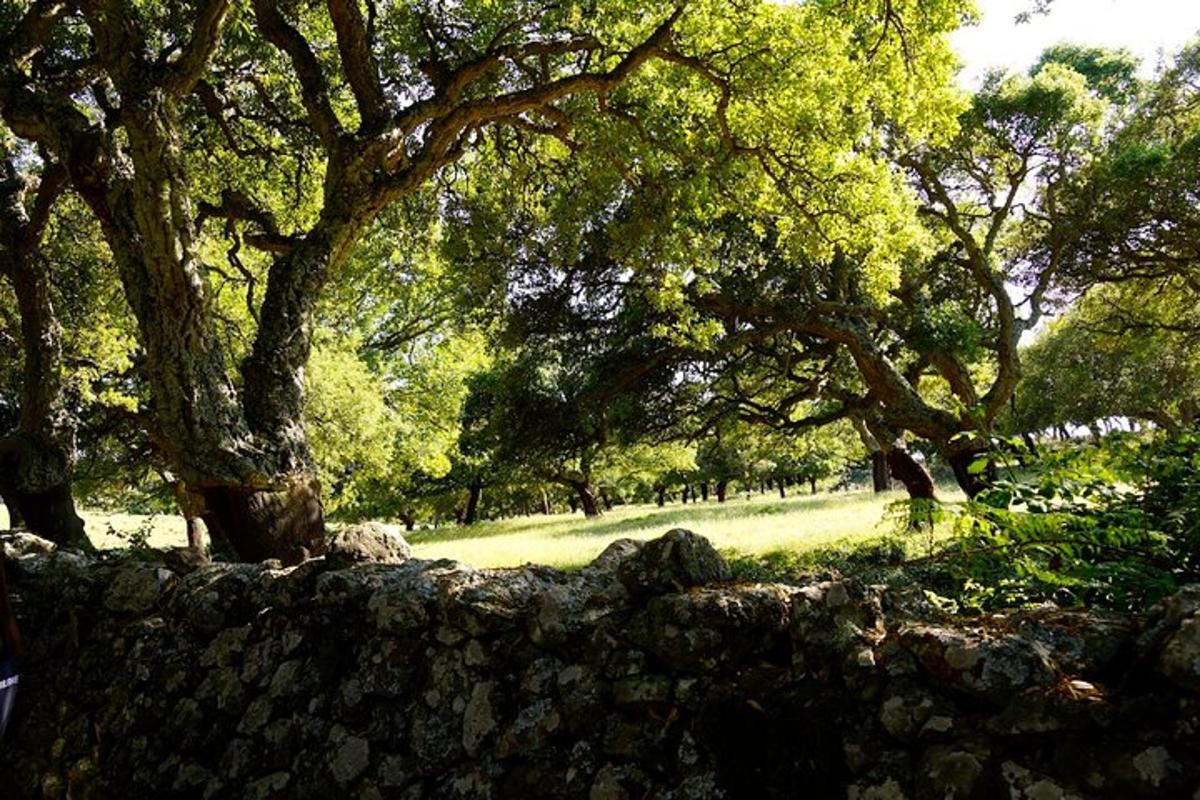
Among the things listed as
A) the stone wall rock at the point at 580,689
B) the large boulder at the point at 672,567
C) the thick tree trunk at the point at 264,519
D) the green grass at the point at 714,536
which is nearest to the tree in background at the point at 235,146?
the thick tree trunk at the point at 264,519

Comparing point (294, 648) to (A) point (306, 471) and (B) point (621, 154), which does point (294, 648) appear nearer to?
(A) point (306, 471)

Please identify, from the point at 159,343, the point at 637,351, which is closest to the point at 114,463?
the point at 637,351

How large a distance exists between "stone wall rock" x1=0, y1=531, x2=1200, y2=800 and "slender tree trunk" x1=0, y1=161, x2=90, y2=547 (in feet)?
14.6

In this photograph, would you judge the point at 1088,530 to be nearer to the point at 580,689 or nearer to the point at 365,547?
the point at 580,689

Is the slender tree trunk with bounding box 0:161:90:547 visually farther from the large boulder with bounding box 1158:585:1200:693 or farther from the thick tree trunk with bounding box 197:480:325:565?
the large boulder with bounding box 1158:585:1200:693

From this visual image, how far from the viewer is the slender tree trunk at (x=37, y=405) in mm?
8227

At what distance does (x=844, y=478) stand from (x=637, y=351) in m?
72.4

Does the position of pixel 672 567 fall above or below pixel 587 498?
above

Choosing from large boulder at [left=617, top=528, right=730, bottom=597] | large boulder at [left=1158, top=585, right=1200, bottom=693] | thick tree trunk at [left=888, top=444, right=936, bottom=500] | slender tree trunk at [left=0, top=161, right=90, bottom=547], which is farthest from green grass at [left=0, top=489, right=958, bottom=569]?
large boulder at [left=1158, top=585, right=1200, bottom=693]

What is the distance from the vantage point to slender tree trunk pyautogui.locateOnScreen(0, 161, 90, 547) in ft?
27.0

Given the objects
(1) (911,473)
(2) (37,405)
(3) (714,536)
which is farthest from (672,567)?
(3) (714,536)

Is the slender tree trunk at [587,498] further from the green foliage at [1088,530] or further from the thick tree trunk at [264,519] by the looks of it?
the green foliage at [1088,530]

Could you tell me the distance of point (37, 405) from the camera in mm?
8242

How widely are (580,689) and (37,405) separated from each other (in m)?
8.43
